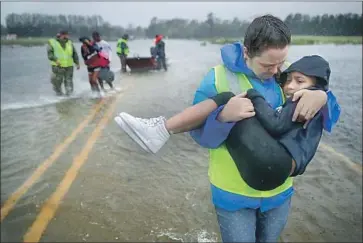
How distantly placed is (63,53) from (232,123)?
8.77 m

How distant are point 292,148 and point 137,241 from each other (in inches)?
79.2

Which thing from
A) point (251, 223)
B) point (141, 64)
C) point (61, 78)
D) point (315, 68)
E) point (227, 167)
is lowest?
point (141, 64)

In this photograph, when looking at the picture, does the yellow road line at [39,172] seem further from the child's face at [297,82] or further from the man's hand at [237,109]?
the child's face at [297,82]

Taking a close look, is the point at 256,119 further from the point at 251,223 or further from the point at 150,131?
the point at 251,223

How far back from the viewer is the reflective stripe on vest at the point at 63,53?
932 cm

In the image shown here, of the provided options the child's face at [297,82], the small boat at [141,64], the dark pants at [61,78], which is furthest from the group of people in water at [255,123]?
the small boat at [141,64]

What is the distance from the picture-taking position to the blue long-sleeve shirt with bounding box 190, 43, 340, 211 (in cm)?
156

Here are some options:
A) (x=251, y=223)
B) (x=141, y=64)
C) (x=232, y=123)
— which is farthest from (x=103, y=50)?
(x=232, y=123)

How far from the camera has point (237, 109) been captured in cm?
150

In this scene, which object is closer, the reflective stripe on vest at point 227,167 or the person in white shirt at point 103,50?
the reflective stripe on vest at point 227,167

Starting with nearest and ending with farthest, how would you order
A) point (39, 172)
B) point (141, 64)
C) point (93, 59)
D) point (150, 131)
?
point (150, 131)
point (39, 172)
point (93, 59)
point (141, 64)

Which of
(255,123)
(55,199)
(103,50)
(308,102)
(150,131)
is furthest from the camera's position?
(103,50)

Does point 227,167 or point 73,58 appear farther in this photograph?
point 73,58

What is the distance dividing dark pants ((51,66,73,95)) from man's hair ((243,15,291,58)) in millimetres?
8940
